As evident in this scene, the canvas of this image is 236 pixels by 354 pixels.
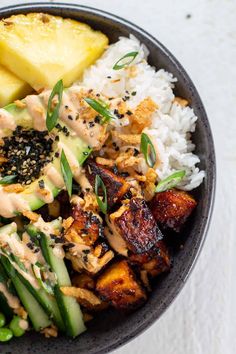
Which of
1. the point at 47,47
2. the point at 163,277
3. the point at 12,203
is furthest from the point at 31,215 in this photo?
the point at 47,47

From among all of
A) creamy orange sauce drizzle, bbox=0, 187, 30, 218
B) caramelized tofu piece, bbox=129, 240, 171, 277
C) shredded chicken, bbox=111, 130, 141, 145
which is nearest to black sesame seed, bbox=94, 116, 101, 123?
shredded chicken, bbox=111, 130, 141, 145

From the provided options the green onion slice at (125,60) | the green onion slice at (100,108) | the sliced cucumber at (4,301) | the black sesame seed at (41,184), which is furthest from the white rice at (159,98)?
the sliced cucumber at (4,301)

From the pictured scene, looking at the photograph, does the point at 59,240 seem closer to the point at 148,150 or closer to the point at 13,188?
the point at 13,188

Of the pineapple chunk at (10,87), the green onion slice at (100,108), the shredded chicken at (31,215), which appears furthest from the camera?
the pineapple chunk at (10,87)

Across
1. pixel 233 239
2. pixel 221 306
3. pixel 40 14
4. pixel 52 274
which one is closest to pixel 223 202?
pixel 233 239

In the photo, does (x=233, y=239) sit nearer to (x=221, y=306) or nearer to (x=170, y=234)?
(x=221, y=306)

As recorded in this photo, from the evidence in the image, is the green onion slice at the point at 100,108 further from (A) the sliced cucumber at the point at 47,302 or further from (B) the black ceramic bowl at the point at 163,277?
(A) the sliced cucumber at the point at 47,302
